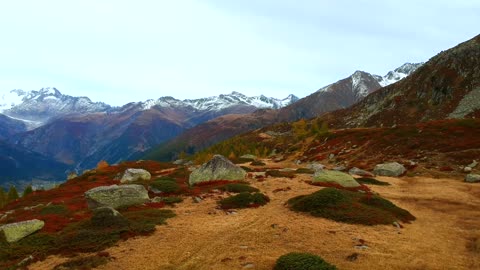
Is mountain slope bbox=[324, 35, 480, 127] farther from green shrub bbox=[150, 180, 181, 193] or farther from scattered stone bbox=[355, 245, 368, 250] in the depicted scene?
scattered stone bbox=[355, 245, 368, 250]

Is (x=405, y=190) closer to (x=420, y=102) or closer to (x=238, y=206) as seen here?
(x=238, y=206)

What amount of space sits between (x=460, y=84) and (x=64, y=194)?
143 m

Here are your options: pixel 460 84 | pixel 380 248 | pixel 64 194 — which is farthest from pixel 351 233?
pixel 460 84

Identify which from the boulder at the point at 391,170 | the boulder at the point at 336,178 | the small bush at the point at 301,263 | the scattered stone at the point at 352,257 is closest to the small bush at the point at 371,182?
the boulder at the point at 336,178

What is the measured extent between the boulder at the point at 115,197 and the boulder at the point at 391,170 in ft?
122

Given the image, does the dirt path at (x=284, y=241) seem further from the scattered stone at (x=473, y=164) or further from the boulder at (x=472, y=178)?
the scattered stone at (x=473, y=164)

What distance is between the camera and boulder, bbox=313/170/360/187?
43.8m

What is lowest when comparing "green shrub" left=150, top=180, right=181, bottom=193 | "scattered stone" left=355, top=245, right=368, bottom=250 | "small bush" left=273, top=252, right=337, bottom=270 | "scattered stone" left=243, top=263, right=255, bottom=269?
"scattered stone" left=243, top=263, right=255, bottom=269

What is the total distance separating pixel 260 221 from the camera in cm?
2862

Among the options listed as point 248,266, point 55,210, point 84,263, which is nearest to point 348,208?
point 248,266

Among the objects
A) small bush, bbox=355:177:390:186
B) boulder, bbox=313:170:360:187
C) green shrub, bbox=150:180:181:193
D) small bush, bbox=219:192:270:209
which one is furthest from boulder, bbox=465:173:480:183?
green shrub, bbox=150:180:181:193

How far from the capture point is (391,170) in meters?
58.5

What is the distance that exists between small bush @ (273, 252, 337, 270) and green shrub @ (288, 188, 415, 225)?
9585 mm

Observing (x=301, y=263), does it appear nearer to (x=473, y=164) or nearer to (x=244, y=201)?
(x=244, y=201)
